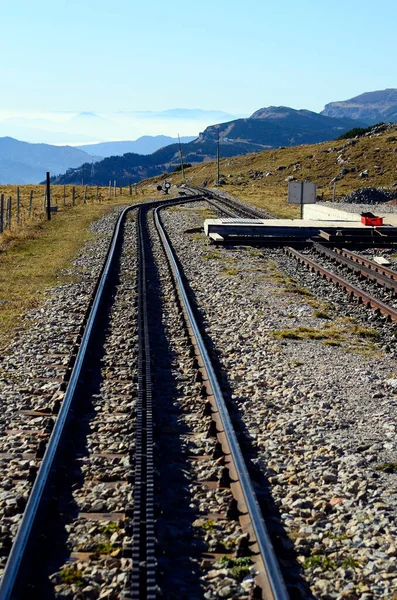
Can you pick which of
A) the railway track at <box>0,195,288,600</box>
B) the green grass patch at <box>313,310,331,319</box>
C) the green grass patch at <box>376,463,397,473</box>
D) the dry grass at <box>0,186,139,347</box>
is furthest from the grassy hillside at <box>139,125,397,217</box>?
the green grass patch at <box>376,463,397,473</box>

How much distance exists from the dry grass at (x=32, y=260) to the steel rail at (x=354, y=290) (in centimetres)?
598

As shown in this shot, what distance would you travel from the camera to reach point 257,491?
6105mm

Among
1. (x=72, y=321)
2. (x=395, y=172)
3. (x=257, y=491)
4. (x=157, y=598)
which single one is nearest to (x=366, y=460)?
(x=257, y=491)

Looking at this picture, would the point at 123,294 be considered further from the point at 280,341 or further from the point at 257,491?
the point at 257,491

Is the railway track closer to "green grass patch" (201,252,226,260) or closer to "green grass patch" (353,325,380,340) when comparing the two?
"green grass patch" (353,325,380,340)

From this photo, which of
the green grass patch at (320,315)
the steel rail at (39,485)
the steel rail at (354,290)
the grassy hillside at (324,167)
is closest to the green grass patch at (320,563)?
the steel rail at (39,485)

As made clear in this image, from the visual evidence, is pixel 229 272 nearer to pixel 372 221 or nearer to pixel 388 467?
pixel 372 221

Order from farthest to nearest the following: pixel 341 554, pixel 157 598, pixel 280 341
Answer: pixel 280 341, pixel 341 554, pixel 157 598

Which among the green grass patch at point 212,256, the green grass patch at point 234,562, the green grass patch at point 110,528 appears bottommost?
the green grass patch at point 234,562

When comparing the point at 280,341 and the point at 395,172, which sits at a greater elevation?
the point at 395,172

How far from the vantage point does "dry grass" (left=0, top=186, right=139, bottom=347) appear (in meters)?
14.0

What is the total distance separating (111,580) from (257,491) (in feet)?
5.53

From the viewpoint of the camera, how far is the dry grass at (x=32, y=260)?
14.0 m

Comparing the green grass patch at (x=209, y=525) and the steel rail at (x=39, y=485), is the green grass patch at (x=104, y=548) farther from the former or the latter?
the green grass patch at (x=209, y=525)
